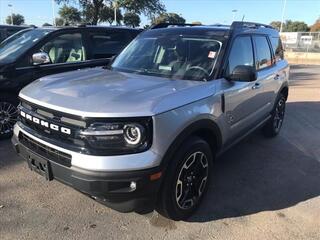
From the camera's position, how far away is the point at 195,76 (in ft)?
13.3

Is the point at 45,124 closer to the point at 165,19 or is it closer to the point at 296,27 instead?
the point at 165,19

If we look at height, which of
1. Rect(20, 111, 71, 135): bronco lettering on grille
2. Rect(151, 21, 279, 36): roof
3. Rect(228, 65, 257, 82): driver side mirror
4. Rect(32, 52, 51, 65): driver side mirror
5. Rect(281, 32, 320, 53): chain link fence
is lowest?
Rect(281, 32, 320, 53): chain link fence

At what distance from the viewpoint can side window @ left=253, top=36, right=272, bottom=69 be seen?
522 centimetres

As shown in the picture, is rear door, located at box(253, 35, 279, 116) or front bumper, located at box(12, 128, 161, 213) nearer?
front bumper, located at box(12, 128, 161, 213)

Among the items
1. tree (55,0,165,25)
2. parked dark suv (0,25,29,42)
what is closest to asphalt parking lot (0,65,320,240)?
parked dark suv (0,25,29,42)

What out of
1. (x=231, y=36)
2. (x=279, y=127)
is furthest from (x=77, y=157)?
(x=279, y=127)

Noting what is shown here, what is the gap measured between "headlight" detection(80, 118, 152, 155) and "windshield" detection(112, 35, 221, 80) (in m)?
1.24

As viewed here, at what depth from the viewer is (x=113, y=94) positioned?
3346 mm

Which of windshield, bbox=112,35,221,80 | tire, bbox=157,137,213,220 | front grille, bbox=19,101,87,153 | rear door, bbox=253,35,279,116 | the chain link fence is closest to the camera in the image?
front grille, bbox=19,101,87,153

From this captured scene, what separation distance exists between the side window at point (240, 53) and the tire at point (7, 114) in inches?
136

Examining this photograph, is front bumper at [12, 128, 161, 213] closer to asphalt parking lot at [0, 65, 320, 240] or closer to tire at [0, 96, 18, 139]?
asphalt parking lot at [0, 65, 320, 240]

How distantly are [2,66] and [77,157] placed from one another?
3.37 m

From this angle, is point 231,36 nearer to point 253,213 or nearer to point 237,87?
point 237,87

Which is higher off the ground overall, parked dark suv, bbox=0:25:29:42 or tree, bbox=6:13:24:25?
parked dark suv, bbox=0:25:29:42
